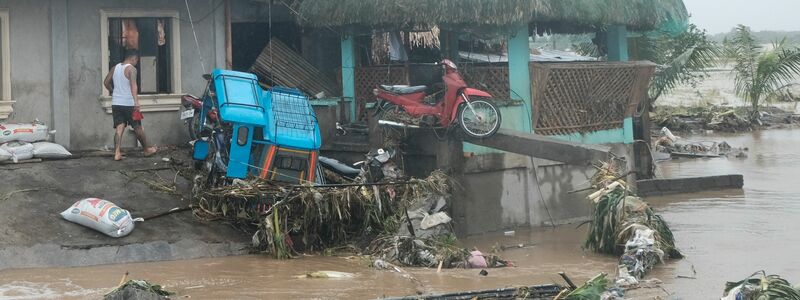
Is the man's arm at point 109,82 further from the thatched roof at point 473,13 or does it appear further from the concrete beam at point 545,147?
the concrete beam at point 545,147

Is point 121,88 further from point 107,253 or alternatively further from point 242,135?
point 107,253

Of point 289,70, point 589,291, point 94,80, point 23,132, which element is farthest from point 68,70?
point 589,291

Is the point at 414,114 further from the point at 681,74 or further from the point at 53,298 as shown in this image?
the point at 681,74

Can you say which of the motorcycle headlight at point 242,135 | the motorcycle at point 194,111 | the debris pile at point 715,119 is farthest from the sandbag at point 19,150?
the debris pile at point 715,119

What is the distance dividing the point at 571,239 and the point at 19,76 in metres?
7.45

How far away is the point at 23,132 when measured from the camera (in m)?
13.5

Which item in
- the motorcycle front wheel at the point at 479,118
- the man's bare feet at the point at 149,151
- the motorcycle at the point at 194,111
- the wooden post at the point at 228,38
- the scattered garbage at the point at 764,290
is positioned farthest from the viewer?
the wooden post at the point at 228,38

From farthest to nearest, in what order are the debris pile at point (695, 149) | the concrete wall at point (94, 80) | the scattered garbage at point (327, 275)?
1. the debris pile at point (695, 149)
2. the concrete wall at point (94, 80)
3. the scattered garbage at point (327, 275)

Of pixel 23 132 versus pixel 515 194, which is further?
pixel 515 194

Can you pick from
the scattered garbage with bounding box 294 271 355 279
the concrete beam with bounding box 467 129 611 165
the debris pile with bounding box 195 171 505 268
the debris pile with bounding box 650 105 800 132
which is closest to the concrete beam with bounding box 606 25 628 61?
the concrete beam with bounding box 467 129 611 165

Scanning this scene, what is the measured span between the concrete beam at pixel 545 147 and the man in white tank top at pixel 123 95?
4298mm

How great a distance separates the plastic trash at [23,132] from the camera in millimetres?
13406

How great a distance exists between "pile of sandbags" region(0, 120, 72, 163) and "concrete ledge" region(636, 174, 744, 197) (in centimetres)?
A: 929

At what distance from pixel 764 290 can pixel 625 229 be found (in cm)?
336
